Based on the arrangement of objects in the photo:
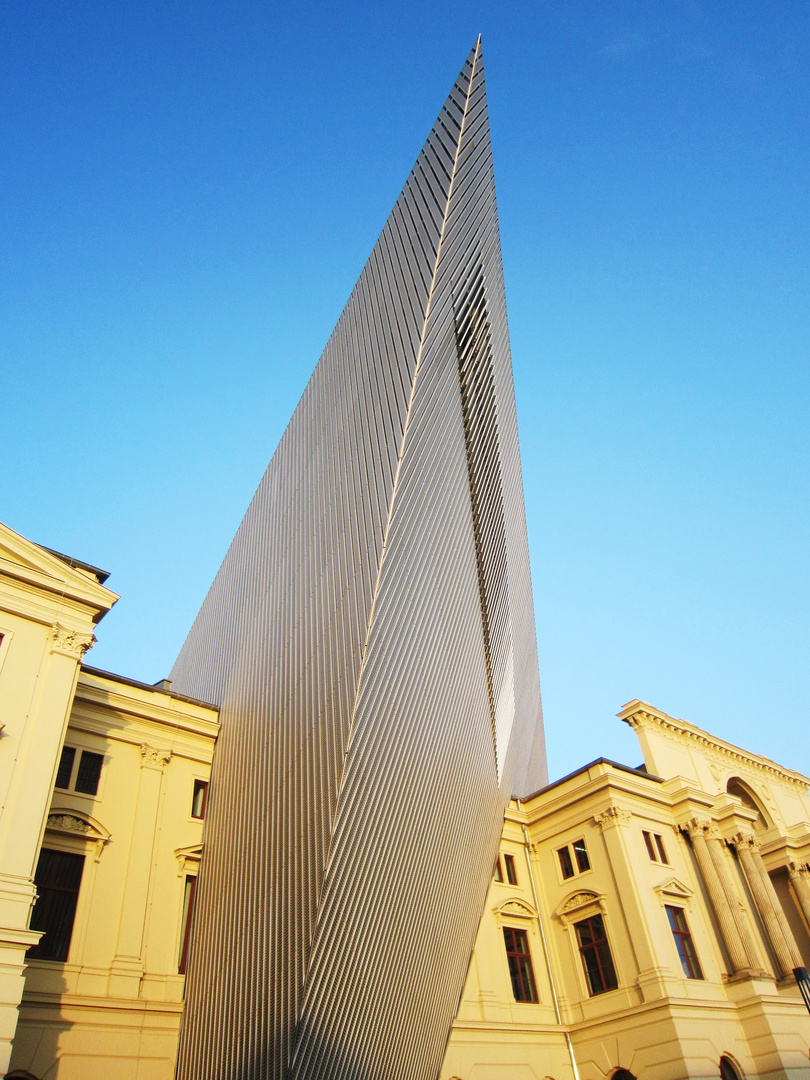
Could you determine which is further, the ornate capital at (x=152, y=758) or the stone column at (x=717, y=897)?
the stone column at (x=717, y=897)

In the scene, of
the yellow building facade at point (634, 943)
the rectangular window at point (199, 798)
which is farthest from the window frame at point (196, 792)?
the yellow building facade at point (634, 943)

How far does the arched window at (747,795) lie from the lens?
121 ft

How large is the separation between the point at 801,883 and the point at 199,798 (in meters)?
25.3

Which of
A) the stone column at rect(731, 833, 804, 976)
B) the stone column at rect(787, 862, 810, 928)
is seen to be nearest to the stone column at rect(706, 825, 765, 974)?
the stone column at rect(731, 833, 804, 976)

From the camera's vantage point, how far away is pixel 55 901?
58.9 feet

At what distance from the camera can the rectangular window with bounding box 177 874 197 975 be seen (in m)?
19.1

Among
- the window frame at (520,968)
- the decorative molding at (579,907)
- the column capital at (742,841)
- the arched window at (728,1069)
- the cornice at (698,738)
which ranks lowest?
the arched window at (728,1069)

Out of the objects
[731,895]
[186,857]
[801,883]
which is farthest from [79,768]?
[801,883]

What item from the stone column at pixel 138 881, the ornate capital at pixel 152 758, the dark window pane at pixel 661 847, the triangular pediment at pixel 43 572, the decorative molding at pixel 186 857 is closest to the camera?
the triangular pediment at pixel 43 572

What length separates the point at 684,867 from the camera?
28.0 metres

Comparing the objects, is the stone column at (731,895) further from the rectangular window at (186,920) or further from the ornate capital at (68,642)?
the ornate capital at (68,642)

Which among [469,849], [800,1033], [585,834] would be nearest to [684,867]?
[585,834]

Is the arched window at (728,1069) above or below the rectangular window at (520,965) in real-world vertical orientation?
below

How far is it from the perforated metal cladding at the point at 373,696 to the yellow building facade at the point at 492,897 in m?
1.54
